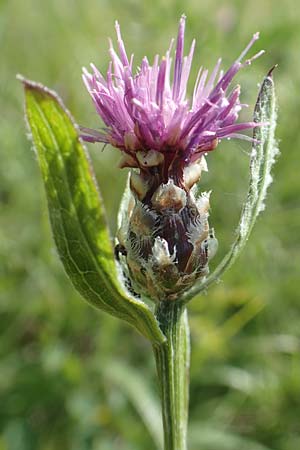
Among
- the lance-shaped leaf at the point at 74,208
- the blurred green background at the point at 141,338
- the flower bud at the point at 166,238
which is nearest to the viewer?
the lance-shaped leaf at the point at 74,208

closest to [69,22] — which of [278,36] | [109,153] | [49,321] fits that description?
A: [109,153]

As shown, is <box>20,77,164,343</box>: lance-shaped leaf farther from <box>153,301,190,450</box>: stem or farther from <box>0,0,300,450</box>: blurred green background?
<box>0,0,300,450</box>: blurred green background

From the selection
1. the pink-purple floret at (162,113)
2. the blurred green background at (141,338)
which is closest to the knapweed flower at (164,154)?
the pink-purple floret at (162,113)

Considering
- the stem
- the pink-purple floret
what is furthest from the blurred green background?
the pink-purple floret

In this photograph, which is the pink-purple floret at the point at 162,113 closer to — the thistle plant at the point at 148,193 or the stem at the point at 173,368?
the thistle plant at the point at 148,193

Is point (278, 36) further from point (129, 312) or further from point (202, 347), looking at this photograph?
point (129, 312)

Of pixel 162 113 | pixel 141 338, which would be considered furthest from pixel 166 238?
pixel 141 338

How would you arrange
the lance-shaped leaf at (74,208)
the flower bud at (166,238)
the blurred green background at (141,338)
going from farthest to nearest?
the blurred green background at (141,338), the flower bud at (166,238), the lance-shaped leaf at (74,208)
